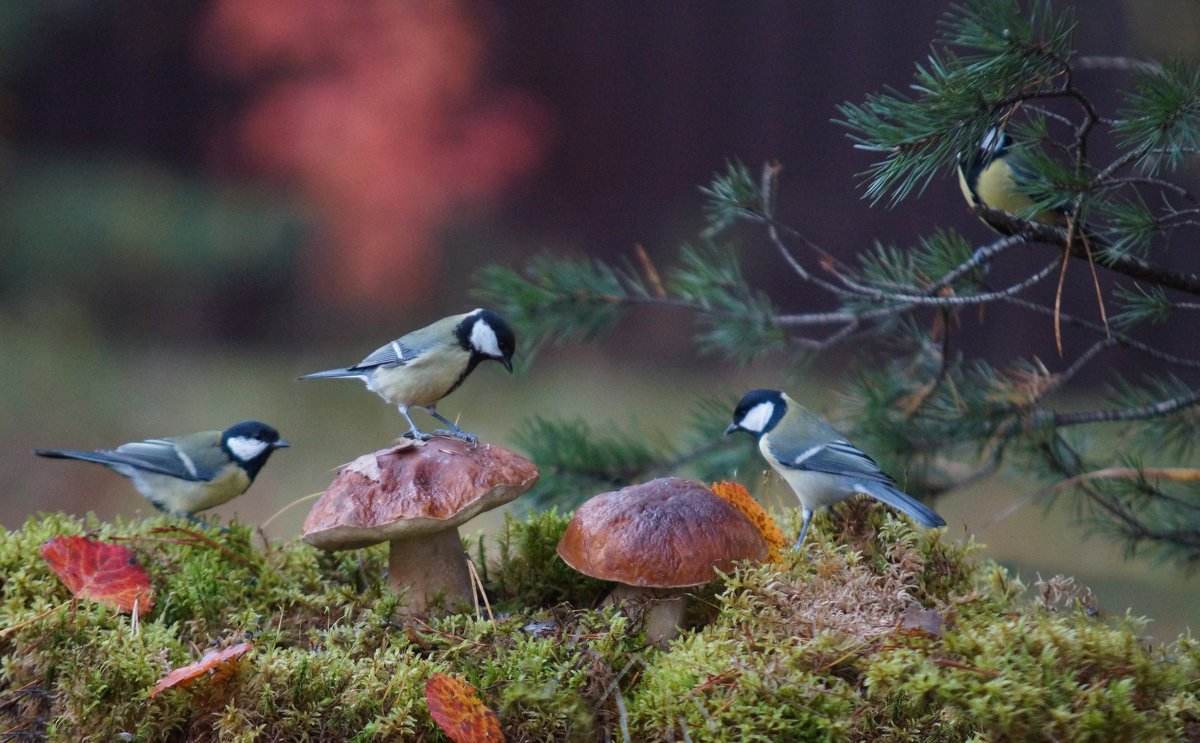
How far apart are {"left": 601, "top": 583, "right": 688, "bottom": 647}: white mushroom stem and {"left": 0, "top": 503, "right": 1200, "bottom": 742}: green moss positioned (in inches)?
1.1

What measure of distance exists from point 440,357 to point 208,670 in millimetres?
524

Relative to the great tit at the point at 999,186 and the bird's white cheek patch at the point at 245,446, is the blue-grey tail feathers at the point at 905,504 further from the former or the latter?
the bird's white cheek patch at the point at 245,446

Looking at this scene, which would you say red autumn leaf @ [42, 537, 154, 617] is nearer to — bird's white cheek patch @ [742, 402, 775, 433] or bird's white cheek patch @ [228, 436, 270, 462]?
bird's white cheek patch @ [228, 436, 270, 462]

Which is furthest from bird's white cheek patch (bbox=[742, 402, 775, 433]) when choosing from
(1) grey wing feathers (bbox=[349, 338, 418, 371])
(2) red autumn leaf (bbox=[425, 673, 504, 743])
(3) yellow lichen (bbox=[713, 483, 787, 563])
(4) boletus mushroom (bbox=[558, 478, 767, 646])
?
(2) red autumn leaf (bbox=[425, 673, 504, 743])

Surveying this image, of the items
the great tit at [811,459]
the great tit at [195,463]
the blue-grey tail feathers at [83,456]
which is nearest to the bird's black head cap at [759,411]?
the great tit at [811,459]

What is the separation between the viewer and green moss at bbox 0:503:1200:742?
915mm

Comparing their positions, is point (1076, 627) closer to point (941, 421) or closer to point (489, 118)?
point (941, 421)

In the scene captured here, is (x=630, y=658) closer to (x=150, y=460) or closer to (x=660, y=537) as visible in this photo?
(x=660, y=537)

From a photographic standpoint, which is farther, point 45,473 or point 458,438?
point 45,473

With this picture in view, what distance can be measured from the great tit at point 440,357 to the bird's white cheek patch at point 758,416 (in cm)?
35

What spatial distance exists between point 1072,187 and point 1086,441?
2.63 feet

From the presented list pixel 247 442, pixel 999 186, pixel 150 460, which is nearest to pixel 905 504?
pixel 999 186

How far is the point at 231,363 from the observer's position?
142 inches

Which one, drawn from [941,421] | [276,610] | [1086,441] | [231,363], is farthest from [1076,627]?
[231,363]
